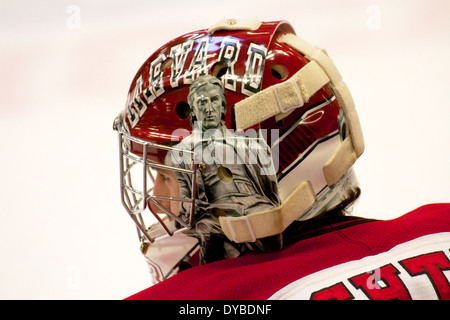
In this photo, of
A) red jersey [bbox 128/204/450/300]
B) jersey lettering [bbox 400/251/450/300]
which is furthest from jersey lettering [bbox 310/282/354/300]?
jersey lettering [bbox 400/251/450/300]

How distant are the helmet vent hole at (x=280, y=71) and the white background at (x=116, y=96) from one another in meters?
0.94

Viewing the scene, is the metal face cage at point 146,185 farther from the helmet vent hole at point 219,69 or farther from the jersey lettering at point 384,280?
the jersey lettering at point 384,280

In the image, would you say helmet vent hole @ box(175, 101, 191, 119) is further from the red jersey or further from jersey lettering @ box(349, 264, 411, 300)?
jersey lettering @ box(349, 264, 411, 300)

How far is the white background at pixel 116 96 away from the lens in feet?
7.00

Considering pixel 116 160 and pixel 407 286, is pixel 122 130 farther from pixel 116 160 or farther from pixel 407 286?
pixel 116 160

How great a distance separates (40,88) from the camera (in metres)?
2.62

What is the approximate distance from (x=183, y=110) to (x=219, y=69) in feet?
0.35

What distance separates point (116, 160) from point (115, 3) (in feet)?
2.40

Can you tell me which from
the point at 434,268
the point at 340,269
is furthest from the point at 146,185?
the point at 434,268

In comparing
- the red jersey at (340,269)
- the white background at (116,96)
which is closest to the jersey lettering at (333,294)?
the red jersey at (340,269)

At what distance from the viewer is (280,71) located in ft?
4.05

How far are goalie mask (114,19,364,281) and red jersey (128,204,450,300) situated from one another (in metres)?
→ 0.07

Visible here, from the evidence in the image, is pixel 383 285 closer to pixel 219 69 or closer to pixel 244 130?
pixel 244 130

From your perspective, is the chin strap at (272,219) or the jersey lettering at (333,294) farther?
the chin strap at (272,219)
